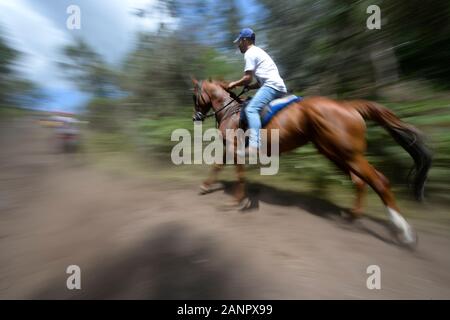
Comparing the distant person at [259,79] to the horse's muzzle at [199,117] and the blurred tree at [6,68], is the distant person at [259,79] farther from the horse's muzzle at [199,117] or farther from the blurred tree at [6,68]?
the blurred tree at [6,68]

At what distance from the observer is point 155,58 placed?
10.4 meters

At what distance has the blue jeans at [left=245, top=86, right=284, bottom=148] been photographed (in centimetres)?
450

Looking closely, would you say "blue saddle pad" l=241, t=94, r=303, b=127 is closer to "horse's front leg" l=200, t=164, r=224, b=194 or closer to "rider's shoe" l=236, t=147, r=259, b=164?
"rider's shoe" l=236, t=147, r=259, b=164

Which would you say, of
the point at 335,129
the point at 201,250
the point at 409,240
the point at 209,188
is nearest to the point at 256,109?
→ the point at 335,129

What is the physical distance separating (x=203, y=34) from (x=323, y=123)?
8.74 m

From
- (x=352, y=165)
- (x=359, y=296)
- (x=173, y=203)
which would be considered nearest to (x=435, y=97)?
(x=352, y=165)

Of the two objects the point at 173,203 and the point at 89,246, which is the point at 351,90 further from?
the point at 89,246

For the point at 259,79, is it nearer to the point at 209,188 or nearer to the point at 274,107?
the point at 274,107

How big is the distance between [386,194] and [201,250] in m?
2.38

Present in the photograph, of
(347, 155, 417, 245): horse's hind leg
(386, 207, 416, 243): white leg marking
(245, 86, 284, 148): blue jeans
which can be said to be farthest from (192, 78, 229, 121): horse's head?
(386, 207, 416, 243): white leg marking

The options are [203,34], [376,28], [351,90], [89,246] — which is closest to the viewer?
[89,246]

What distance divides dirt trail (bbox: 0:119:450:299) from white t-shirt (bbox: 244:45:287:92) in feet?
6.38

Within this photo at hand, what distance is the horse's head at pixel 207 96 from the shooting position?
17.7 ft

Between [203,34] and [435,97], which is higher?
[203,34]
